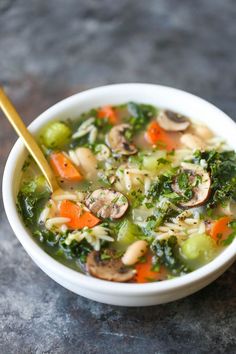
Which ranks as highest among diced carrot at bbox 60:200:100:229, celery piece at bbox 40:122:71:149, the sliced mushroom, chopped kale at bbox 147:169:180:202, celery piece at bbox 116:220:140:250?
celery piece at bbox 40:122:71:149

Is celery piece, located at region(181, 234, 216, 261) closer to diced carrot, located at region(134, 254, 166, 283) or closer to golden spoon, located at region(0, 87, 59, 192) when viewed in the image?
diced carrot, located at region(134, 254, 166, 283)

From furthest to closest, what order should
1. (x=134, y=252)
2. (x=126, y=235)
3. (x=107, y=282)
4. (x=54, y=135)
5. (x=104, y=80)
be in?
(x=104, y=80) < (x=54, y=135) < (x=126, y=235) < (x=134, y=252) < (x=107, y=282)

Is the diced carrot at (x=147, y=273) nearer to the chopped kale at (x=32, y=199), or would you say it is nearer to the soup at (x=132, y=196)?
the soup at (x=132, y=196)

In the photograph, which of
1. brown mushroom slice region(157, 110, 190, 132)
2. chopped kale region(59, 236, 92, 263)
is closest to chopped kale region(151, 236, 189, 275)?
chopped kale region(59, 236, 92, 263)

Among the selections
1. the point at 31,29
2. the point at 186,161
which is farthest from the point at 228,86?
the point at 31,29

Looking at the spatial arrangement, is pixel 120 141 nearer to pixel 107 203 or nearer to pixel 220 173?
pixel 107 203

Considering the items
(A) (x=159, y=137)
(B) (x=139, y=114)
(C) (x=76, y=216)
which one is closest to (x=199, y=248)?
(C) (x=76, y=216)
